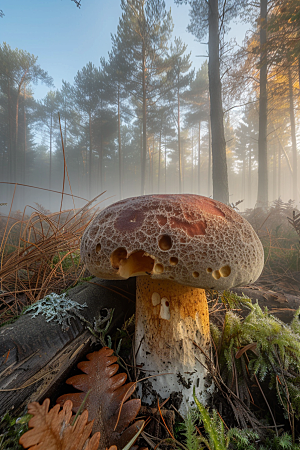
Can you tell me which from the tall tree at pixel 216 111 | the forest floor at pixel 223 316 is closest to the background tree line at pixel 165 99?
the tall tree at pixel 216 111

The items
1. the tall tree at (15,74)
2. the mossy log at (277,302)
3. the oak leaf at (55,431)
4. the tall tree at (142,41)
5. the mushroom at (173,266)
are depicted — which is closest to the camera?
the oak leaf at (55,431)

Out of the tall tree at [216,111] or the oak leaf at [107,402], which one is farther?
the tall tree at [216,111]

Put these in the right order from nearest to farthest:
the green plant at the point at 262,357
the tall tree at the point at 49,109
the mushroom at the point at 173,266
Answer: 1. the mushroom at the point at 173,266
2. the green plant at the point at 262,357
3. the tall tree at the point at 49,109

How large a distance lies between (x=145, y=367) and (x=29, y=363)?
61 cm

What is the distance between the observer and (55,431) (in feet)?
1.90

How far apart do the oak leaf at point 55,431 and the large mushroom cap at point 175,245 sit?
53 centimetres

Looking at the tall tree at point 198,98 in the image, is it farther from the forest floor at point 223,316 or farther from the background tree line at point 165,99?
the forest floor at point 223,316

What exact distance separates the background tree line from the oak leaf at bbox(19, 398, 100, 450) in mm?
5959

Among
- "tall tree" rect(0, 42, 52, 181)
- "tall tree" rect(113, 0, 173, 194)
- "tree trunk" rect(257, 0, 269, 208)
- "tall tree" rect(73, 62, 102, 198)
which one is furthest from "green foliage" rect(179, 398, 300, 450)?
"tall tree" rect(0, 42, 52, 181)

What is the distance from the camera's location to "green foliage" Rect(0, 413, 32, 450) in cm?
69

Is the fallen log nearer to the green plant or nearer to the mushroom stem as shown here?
the mushroom stem

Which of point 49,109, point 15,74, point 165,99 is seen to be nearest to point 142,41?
point 165,99

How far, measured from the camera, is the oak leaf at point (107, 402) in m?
0.78

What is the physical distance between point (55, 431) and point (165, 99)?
24.5 meters
